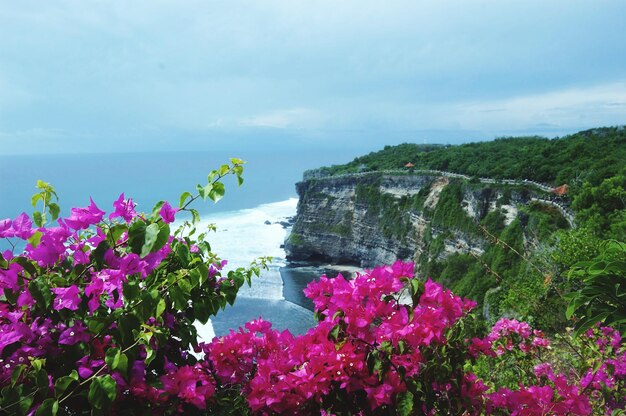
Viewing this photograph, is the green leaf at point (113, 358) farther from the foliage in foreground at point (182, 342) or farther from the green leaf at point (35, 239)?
the green leaf at point (35, 239)

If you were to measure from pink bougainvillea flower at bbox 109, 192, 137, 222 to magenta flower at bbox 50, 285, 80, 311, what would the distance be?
485 mm

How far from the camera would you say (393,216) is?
62062 millimetres

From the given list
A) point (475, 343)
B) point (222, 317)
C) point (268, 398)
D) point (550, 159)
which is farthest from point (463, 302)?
point (550, 159)

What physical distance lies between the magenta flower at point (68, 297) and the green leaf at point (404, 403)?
5.57ft

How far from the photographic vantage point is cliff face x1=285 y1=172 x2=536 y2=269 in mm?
47500

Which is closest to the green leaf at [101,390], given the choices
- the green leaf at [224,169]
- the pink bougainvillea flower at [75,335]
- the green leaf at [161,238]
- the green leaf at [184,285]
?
the pink bougainvillea flower at [75,335]

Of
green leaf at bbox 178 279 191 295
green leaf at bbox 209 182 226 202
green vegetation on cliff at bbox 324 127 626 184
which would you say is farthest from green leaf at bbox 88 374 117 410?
green vegetation on cliff at bbox 324 127 626 184

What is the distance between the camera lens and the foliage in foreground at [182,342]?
7.45 ft

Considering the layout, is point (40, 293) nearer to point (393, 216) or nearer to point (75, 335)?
point (75, 335)

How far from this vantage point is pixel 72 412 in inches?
98.6

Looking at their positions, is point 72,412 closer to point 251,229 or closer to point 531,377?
point 531,377

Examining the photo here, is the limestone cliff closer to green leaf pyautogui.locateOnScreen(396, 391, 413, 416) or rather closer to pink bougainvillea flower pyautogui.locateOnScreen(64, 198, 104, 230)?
green leaf pyautogui.locateOnScreen(396, 391, 413, 416)

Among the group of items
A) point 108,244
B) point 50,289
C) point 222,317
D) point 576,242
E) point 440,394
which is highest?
point 108,244

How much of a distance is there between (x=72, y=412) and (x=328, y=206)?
69.7m
